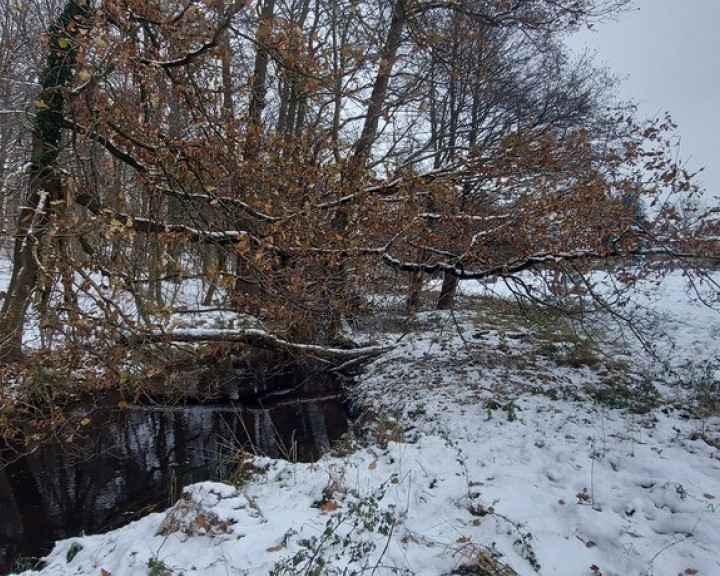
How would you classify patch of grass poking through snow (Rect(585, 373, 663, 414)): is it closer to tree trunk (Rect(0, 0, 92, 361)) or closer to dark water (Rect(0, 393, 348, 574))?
dark water (Rect(0, 393, 348, 574))

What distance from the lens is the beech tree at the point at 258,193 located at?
16.6ft

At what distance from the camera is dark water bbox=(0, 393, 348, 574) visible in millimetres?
5227

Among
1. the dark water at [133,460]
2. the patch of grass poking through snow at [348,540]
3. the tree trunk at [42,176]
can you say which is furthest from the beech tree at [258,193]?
the patch of grass poking through snow at [348,540]

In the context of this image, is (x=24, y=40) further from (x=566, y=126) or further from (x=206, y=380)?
(x=566, y=126)

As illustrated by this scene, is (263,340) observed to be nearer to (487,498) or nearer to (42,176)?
(42,176)

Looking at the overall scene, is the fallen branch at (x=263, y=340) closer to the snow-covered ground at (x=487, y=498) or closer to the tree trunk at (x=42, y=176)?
the tree trunk at (x=42, y=176)

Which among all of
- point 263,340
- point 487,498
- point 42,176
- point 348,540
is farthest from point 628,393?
point 42,176

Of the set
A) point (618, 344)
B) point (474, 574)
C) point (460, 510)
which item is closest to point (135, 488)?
point (460, 510)

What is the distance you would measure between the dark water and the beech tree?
1.45 metres

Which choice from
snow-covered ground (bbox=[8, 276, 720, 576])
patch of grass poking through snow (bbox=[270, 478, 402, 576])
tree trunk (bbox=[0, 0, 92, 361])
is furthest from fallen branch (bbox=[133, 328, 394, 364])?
patch of grass poking through snow (bbox=[270, 478, 402, 576])

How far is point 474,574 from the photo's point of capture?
3176 millimetres

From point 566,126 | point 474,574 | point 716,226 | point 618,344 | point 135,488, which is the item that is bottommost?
point 135,488

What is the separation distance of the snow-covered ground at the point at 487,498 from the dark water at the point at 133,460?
1249 millimetres

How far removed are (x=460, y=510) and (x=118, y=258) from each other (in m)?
4.30
